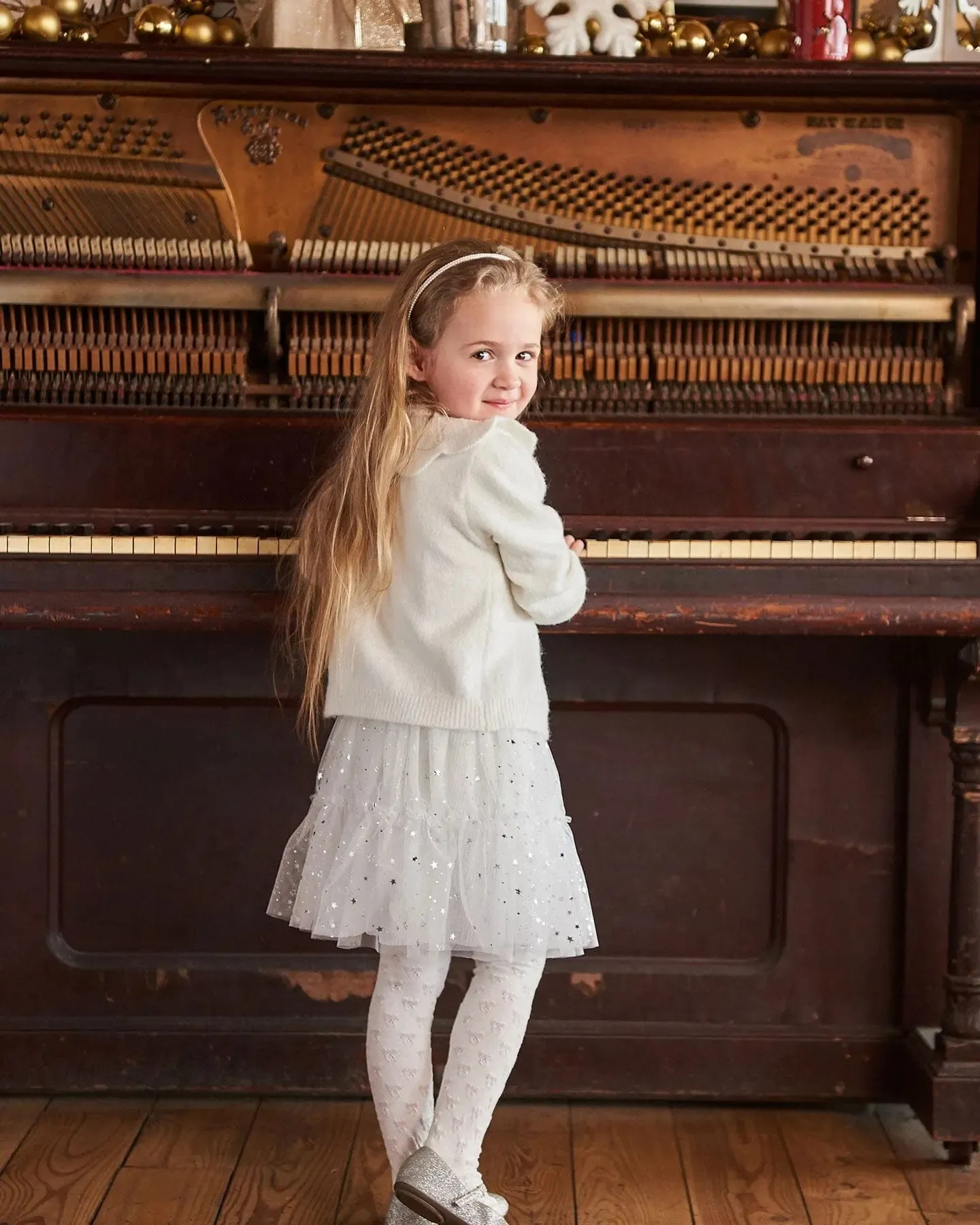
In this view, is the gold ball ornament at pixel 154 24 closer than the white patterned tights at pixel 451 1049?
No

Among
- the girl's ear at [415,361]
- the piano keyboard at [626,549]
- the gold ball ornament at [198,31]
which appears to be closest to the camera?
the girl's ear at [415,361]

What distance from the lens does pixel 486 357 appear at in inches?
83.1

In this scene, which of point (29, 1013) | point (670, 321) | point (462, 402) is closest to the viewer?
point (462, 402)

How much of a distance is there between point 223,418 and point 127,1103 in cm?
126

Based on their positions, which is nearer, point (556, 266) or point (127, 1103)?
point (556, 266)

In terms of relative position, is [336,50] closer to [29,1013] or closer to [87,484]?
[87,484]

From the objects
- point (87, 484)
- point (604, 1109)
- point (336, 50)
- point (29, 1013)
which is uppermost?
point (336, 50)

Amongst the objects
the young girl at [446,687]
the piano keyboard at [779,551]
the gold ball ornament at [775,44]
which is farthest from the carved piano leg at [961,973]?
the gold ball ornament at [775,44]

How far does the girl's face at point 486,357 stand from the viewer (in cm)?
208

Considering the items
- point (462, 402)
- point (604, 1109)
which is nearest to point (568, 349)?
point (462, 402)

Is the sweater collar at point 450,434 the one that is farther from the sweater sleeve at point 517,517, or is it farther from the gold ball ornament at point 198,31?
the gold ball ornament at point 198,31

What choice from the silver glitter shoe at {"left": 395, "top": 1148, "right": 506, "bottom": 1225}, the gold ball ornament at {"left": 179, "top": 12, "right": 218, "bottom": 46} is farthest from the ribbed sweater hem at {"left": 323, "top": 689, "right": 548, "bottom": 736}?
the gold ball ornament at {"left": 179, "top": 12, "right": 218, "bottom": 46}

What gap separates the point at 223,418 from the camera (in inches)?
96.5

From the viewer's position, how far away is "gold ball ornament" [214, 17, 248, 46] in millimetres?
2586
